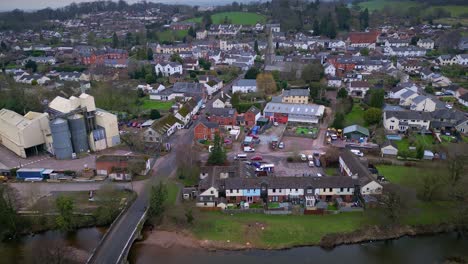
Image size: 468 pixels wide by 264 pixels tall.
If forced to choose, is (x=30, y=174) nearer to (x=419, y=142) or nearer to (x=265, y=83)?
A: (x=265, y=83)

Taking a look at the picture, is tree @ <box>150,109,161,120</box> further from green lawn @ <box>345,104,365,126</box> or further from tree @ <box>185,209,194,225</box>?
green lawn @ <box>345,104,365,126</box>

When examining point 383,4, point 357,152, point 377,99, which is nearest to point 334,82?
point 377,99

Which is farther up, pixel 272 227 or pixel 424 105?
pixel 424 105

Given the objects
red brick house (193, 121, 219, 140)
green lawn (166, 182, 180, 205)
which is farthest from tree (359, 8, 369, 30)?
green lawn (166, 182, 180, 205)

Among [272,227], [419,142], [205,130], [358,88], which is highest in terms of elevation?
[358,88]

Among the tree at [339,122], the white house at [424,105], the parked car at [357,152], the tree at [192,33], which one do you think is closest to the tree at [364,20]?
the tree at [192,33]

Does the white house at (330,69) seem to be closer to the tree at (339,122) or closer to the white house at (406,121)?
the white house at (406,121)
